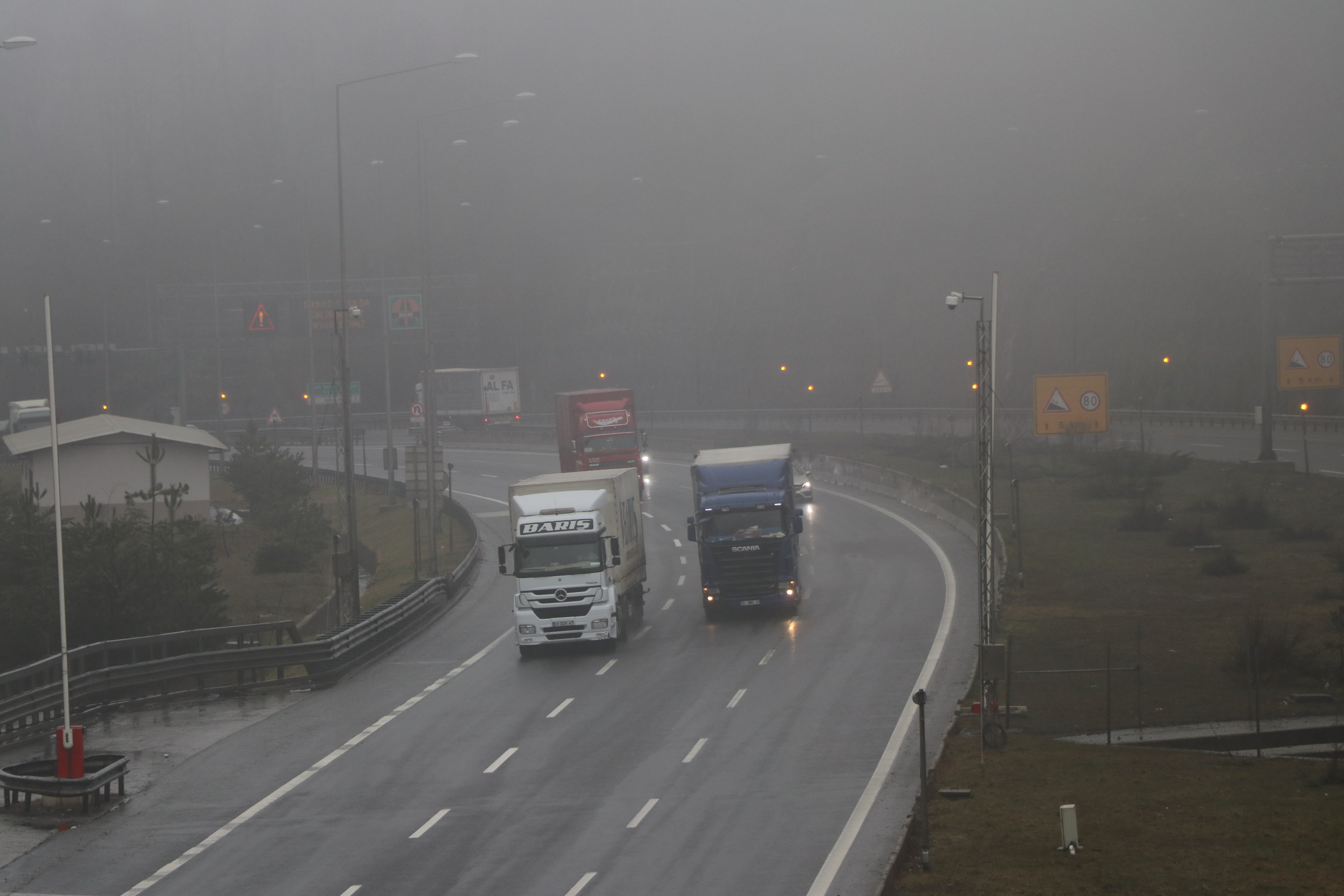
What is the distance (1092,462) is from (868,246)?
87817 millimetres

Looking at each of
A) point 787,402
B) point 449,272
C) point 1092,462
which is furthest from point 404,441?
point 449,272

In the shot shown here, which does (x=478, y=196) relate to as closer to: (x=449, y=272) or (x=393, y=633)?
(x=449, y=272)

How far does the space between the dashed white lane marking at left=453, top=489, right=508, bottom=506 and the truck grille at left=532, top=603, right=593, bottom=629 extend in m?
30.1

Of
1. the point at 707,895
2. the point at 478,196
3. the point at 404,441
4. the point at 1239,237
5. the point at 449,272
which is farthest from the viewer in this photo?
the point at 478,196

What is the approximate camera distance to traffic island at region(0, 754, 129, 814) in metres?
19.1

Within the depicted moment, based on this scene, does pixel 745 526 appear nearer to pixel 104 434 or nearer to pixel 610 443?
pixel 610 443

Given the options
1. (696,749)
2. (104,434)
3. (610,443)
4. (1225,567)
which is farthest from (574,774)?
(104,434)

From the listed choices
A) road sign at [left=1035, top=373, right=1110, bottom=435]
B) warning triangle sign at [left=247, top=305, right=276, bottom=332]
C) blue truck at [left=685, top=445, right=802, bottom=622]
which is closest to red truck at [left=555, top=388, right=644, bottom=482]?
road sign at [left=1035, top=373, right=1110, bottom=435]

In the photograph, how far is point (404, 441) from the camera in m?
98.3

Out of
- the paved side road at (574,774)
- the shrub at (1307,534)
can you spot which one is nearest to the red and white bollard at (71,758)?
the paved side road at (574,774)

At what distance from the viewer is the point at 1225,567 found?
3631 centimetres

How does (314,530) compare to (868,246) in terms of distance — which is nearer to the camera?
(314,530)

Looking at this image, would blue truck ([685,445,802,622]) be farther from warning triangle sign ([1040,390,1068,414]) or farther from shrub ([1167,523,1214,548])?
warning triangle sign ([1040,390,1068,414])

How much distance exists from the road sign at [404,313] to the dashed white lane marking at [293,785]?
53.6 metres
